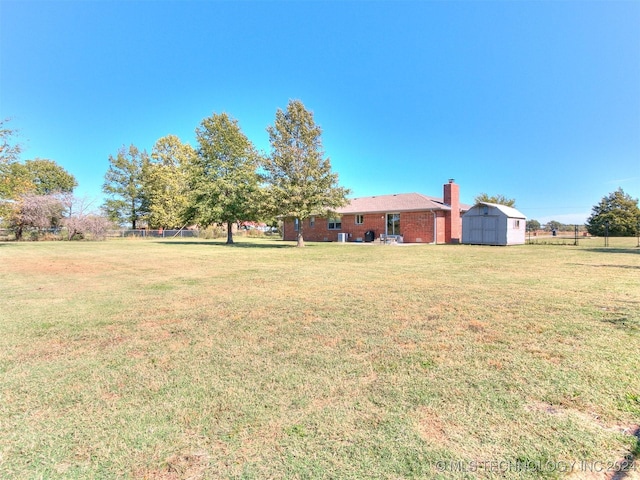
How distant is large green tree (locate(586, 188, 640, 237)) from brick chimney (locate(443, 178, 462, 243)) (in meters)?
28.5

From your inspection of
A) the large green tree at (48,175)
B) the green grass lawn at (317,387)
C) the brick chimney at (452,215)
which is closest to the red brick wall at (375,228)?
the brick chimney at (452,215)

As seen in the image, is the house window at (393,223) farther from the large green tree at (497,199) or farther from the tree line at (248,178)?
the large green tree at (497,199)

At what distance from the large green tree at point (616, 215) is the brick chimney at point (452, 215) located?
93.5 ft

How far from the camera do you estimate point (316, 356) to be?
10.8 feet

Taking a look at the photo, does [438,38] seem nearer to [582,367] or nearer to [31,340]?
[582,367]

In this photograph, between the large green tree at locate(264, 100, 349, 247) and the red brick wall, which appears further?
the red brick wall

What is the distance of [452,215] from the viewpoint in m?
25.5

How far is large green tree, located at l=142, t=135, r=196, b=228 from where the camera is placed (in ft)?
138

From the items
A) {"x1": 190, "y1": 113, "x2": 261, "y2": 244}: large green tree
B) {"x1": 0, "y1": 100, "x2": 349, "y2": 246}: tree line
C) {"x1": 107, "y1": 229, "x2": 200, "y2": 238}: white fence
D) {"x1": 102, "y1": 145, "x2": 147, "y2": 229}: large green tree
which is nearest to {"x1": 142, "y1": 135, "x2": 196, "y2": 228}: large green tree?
{"x1": 102, "y1": 145, "x2": 147, "y2": 229}: large green tree

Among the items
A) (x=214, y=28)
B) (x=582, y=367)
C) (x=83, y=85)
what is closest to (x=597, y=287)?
(x=582, y=367)

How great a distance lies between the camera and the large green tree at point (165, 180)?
1656 inches

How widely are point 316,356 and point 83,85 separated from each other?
27.2 m

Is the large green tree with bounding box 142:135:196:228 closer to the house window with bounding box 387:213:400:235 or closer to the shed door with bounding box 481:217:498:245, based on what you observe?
the house window with bounding box 387:213:400:235

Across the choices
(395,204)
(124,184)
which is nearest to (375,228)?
(395,204)
